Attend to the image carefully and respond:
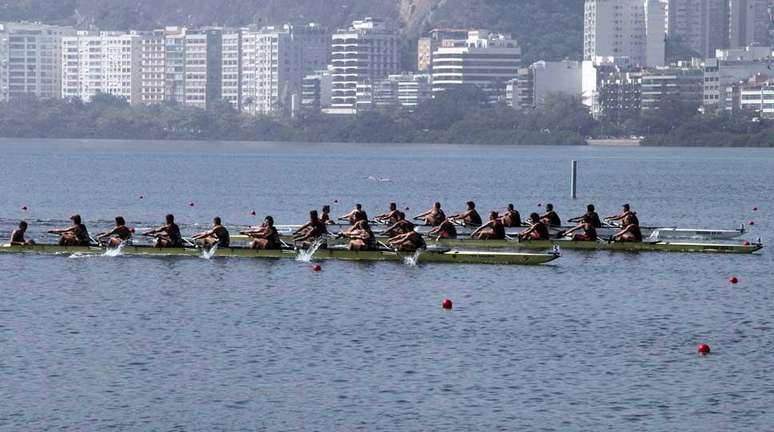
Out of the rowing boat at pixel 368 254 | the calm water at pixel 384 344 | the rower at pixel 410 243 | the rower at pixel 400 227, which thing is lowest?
the calm water at pixel 384 344

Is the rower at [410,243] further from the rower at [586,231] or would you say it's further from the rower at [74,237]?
the rower at [74,237]

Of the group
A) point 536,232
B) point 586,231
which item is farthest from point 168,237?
point 586,231

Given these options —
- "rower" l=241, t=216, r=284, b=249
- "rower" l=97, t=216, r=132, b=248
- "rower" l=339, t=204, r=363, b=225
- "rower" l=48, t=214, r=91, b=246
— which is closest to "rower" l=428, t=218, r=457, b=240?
"rower" l=339, t=204, r=363, b=225

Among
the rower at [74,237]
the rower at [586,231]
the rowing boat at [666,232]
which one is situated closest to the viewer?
the rower at [74,237]

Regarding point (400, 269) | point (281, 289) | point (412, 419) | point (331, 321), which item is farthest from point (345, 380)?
point (400, 269)

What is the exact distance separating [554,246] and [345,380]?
885 inches

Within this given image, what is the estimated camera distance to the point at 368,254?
179 feet

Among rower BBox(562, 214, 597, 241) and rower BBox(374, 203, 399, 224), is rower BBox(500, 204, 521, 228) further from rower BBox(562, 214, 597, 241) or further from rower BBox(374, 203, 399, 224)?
rower BBox(374, 203, 399, 224)

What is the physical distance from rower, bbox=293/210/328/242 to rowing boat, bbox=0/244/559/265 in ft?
4.82

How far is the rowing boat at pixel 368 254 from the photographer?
54.4 meters

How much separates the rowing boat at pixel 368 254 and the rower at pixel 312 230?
1.47 m

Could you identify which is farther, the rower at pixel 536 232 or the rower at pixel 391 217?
the rower at pixel 391 217

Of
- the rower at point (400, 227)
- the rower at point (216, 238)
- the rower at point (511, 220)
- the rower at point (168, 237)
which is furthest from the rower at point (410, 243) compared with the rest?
the rower at point (511, 220)

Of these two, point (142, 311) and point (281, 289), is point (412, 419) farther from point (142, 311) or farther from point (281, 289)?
point (281, 289)
